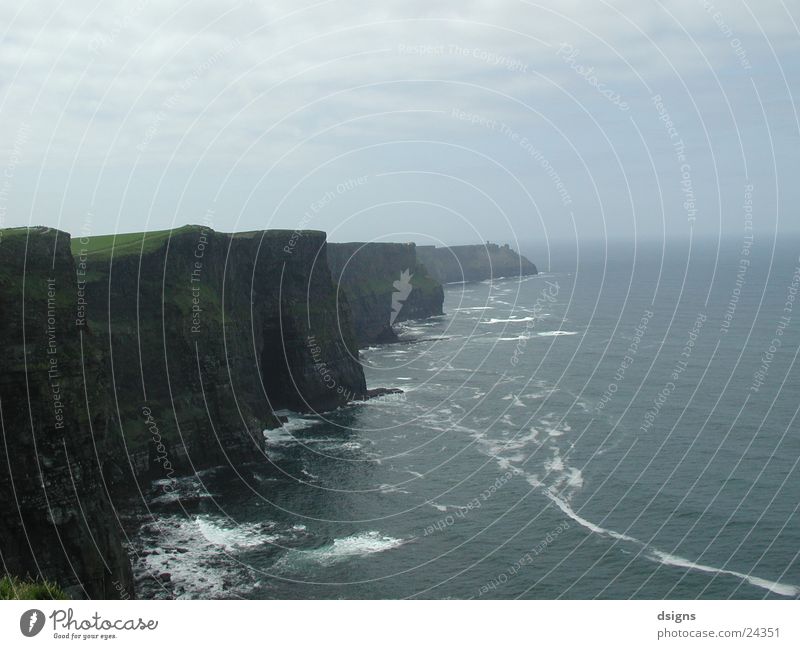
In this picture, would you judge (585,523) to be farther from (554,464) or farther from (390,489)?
(390,489)

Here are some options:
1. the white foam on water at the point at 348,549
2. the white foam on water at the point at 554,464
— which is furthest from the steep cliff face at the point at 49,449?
the white foam on water at the point at 554,464

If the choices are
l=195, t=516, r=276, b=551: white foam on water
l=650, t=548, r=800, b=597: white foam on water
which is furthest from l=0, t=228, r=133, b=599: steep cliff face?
l=650, t=548, r=800, b=597: white foam on water

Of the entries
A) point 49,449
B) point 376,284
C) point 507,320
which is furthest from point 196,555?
point 507,320

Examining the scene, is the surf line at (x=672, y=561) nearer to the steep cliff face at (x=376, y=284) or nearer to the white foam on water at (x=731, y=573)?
the white foam on water at (x=731, y=573)
